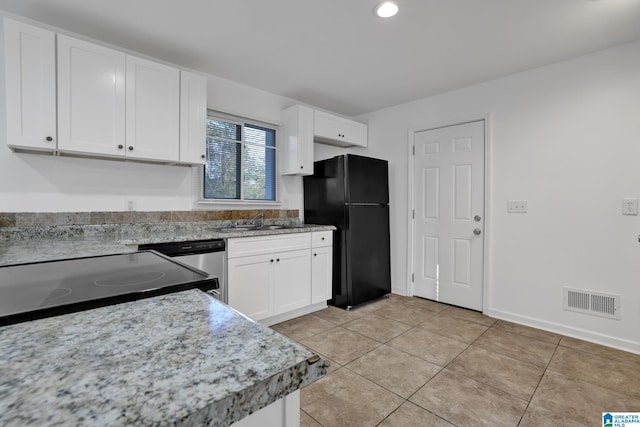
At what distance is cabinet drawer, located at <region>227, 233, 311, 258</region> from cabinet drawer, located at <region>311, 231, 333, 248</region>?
7 cm

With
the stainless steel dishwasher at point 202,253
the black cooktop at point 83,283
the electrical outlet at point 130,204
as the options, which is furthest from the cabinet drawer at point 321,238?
the black cooktop at point 83,283

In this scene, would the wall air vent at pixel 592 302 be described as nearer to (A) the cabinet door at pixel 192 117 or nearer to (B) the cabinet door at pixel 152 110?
(A) the cabinet door at pixel 192 117

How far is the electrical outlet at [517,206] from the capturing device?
9.25 ft

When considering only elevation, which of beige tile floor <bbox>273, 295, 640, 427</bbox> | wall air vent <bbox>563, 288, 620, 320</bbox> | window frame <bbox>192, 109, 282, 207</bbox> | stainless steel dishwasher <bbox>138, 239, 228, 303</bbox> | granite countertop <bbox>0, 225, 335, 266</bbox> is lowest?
beige tile floor <bbox>273, 295, 640, 427</bbox>

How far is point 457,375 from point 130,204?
275 centimetres

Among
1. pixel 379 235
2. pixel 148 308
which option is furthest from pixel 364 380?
pixel 379 235

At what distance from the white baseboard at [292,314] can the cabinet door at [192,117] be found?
1.54 m

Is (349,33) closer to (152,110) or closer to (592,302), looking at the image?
(152,110)

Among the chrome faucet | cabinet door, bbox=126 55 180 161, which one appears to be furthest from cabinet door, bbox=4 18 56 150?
the chrome faucet

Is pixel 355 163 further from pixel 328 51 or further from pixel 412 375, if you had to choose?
pixel 412 375

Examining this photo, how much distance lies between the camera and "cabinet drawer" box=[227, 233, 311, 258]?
2.48 metres

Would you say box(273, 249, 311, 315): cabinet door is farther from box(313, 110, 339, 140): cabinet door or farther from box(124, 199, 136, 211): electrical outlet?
box(313, 110, 339, 140): cabinet door

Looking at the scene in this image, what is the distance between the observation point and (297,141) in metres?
3.30

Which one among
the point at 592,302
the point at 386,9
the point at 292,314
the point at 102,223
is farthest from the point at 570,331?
the point at 102,223
